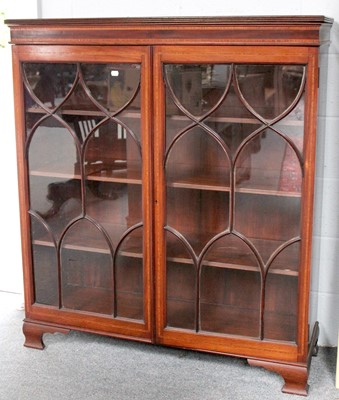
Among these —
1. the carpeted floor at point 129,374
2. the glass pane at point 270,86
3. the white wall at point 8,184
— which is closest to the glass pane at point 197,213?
the glass pane at point 270,86

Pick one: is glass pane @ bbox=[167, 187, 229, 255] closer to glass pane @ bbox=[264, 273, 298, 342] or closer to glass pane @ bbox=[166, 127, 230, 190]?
glass pane @ bbox=[166, 127, 230, 190]

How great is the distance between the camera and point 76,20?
2.28 m

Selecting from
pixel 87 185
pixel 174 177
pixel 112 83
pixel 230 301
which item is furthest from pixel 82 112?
pixel 230 301

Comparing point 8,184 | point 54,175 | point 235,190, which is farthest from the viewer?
point 8,184

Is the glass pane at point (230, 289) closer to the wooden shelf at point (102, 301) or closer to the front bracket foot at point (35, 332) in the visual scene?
the wooden shelf at point (102, 301)

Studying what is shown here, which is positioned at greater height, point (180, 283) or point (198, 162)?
point (198, 162)

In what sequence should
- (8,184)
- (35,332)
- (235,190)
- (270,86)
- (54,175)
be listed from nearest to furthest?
(270,86) < (235,190) < (54,175) < (35,332) < (8,184)

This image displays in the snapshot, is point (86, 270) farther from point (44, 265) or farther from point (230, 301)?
point (230, 301)

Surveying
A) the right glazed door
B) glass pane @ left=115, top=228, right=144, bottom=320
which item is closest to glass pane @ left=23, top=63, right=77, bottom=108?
the right glazed door

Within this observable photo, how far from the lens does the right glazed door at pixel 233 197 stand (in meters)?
2.15

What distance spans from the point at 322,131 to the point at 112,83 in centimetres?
79

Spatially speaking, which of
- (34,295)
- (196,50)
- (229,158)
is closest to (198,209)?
(229,158)

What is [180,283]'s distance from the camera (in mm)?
2400

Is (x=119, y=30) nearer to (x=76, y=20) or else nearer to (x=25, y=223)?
(x=76, y=20)
